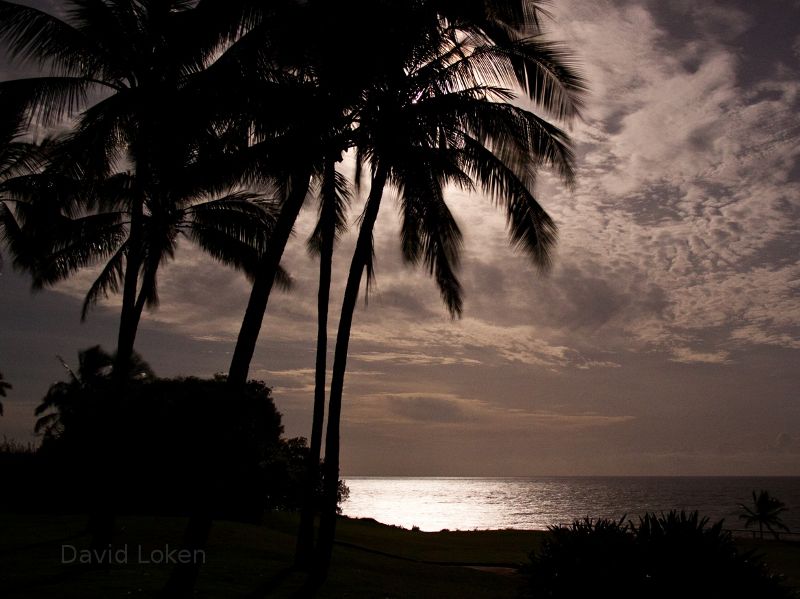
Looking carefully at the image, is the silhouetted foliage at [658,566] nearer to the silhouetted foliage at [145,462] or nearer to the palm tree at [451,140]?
the palm tree at [451,140]

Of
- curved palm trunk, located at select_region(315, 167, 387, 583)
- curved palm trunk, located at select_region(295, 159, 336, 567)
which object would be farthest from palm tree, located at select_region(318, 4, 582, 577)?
curved palm trunk, located at select_region(295, 159, 336, 567)

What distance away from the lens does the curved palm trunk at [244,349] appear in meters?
9.55

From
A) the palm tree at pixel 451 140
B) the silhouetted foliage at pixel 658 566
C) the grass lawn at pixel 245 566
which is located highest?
the palm tree at pixel 451 140

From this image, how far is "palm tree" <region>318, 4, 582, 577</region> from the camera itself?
12781 millimetres

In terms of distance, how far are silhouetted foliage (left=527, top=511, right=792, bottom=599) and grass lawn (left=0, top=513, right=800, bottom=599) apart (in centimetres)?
117

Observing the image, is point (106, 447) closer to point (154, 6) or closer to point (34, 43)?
point (34, 43)

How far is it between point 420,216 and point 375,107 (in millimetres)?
3016

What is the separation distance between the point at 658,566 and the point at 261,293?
7.11 meters

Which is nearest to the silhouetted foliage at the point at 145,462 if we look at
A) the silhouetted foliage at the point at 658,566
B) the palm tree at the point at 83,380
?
the palm tree at the point at 83,380

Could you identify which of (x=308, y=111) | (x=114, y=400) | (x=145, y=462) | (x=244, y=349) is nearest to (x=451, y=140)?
(x=308, y=111)

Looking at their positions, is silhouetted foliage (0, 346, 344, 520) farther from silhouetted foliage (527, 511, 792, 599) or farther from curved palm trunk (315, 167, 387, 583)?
silhouetted foliage (527, 511, 792, 599)

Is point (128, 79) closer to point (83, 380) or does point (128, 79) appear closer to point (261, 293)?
point (261, 293)

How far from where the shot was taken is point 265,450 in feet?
92.9

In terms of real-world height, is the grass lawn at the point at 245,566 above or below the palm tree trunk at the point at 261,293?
below
